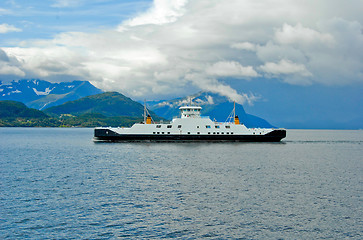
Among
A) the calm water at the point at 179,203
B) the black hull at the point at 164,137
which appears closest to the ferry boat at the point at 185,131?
the black hull at the point at 164,137

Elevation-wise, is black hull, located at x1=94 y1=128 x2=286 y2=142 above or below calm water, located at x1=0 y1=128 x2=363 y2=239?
above

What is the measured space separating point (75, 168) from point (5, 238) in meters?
27.4

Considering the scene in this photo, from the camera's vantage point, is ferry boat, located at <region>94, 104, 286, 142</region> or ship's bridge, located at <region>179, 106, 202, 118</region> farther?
ship's bridge, located at <region>179, 106, 202, 118</region>

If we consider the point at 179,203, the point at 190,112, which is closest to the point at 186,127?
the point at 190,112

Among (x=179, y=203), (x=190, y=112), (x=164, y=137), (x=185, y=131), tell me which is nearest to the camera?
(x=179, y=203)

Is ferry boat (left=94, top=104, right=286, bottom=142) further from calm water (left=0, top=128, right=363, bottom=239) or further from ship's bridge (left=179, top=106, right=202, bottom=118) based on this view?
calm water (left=0, top=128, right=363, bottom=239)

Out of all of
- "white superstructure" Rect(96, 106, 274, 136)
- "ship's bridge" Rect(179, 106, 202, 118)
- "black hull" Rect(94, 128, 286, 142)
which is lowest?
"black hull" Rect(94, 128, 286, 142)

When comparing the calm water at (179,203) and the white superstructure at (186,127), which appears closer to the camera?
the calm water at (179,203)

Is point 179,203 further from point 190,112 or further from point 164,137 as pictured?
point 190,112

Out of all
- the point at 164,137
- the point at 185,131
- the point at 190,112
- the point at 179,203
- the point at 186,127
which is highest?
the point at 190,112

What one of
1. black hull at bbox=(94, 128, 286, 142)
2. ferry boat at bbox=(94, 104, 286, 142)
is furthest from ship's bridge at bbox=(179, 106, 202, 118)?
black hull at bbox=(94, 128, 286, 142)

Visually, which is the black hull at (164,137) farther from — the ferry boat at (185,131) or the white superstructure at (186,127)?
the white superstructure at (186,127)

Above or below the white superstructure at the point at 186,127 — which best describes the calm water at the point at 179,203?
below

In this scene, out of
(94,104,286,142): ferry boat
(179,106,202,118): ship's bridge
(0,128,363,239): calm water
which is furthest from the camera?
(179,106,202,118): ship's bridge
